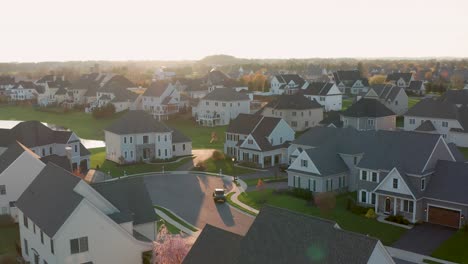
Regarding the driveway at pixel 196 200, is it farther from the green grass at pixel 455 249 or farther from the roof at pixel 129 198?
the green grass at pixel 455 249

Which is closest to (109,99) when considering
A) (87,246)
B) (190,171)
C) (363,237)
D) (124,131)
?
(124,131)

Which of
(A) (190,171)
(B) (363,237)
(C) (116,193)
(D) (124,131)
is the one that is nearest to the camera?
(B) (363,237)

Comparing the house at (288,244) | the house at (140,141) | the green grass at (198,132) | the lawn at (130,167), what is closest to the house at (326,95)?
the green grass at (198,132)

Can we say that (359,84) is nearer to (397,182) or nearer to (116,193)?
(397,182)

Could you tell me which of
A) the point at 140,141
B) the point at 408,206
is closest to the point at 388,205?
the point at 408,206

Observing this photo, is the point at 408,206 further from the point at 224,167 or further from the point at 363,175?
the point at 224,167

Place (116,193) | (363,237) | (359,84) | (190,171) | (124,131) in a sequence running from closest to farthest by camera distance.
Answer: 1. (363,237)
2. (116,193)
3. (190,171)
4. (124,131)
5. (359,84)
